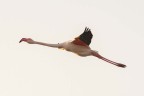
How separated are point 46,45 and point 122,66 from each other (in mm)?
3541

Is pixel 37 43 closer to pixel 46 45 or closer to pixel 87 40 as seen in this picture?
pixel 46 45

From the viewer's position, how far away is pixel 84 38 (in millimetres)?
30609

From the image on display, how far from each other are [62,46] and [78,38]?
967 mm

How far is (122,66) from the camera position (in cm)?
3158

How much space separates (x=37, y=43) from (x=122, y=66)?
13.0 ft

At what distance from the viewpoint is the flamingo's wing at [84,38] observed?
3043cm

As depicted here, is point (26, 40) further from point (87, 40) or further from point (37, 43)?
point (87, 40)

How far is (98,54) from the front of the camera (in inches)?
1238

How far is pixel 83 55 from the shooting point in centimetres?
3134

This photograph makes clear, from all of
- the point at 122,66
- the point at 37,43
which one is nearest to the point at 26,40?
the point at 37,43

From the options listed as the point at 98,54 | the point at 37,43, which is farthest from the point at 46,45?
the point at 98,54

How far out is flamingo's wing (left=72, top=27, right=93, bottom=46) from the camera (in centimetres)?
3043

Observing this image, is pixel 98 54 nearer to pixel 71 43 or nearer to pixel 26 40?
pixel 71 43

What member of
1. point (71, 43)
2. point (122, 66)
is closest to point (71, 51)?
point (71, 43)
